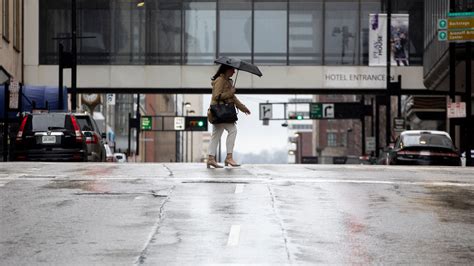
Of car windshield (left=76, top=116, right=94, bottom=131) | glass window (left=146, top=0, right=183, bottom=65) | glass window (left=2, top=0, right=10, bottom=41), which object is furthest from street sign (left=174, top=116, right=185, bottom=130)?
car windshield (left=76, top=116, right=94, bottom=131)

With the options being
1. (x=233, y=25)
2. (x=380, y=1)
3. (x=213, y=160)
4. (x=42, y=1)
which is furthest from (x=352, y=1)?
(x=213, y=160)

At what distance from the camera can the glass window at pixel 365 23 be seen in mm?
50219

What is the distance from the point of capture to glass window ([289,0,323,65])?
1976 inches

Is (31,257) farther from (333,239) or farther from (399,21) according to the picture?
(399,21)

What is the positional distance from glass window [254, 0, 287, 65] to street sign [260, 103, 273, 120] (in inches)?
587

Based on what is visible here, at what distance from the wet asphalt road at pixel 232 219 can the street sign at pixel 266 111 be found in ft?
160

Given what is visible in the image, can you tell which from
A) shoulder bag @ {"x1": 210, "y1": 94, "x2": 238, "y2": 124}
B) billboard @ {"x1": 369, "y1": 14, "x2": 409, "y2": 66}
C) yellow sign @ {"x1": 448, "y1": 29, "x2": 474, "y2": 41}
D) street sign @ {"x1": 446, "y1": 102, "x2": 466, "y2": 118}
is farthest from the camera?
billboard @ {"x1": 369, "y1": 14, "x2": 409, "y2": 66}

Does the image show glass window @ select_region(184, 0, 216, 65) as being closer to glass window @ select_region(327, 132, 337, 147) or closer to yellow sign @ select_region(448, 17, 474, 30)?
yellow sign @ select_region(448, 17, 474, 30)

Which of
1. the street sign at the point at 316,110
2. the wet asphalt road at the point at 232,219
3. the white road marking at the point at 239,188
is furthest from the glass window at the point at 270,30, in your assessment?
the white road marking at the point at 239,188

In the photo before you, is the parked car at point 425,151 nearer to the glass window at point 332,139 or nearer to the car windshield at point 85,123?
the car windshield at point 85,123

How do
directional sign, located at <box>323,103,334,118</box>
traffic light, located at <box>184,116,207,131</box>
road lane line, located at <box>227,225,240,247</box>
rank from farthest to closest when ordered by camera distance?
traffic light, located at <box>184,116,207,131</box>
directional sign, located at <box>323,103,334,118</box>
road lane line, located at <box>227,225,240,247</box>

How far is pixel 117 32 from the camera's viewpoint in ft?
166

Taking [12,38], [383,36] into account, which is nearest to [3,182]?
[383,36]

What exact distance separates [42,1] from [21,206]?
40.1 m
